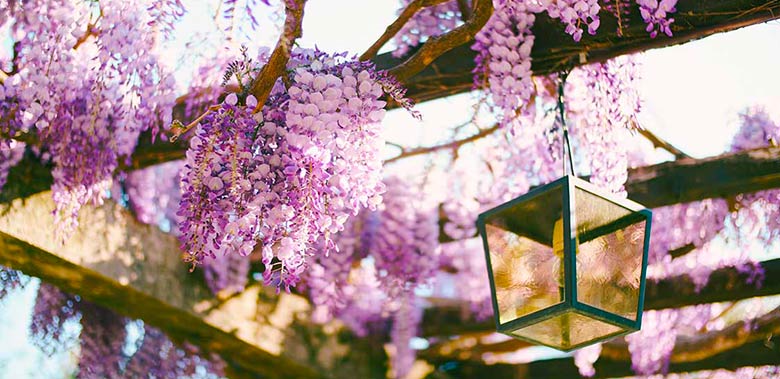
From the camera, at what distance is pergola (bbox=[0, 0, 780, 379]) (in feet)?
10.5

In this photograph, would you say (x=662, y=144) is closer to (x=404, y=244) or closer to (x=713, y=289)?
(x=713, y=289)

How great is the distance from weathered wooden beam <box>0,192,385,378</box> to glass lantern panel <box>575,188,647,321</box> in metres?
2.01

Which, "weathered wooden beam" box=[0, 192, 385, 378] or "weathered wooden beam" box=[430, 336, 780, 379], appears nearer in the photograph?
"weathered wooden beam" box=[0, 192, 385, 378]

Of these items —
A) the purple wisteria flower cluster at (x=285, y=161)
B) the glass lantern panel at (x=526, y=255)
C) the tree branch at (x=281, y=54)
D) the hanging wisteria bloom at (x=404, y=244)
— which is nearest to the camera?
the tree branch at (x=281, y=54)

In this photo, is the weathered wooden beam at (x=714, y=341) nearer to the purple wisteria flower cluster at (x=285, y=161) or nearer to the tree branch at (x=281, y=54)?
the purple wisteria flower cluster at (x=285, y=161)

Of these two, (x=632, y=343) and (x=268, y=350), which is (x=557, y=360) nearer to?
(x=632, y=343)

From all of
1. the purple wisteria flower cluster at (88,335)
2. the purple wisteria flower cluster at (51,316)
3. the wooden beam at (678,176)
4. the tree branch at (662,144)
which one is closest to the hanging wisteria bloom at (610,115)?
the wooden beam at (678,176)

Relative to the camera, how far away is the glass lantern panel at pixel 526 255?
8.15 feet

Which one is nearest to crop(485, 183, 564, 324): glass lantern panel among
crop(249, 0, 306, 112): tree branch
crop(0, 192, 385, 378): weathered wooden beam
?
crop(249, 0, 306, 112): tree branch

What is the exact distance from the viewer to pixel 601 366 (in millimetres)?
4879

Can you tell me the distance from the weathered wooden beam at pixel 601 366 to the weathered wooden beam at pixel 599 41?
6.57 feet

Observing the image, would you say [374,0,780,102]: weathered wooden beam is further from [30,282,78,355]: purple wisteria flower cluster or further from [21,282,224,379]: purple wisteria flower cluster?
[30,282,78,355]: purple wisteria flower cluster

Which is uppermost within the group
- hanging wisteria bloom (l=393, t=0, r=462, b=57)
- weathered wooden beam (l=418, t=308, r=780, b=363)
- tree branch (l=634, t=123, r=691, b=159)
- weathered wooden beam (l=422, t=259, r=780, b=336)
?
hanging wisteria bloom (l=393, t=0, r=462, b=57)

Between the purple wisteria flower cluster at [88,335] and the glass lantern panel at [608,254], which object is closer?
the glass lantern panel at [608,254]
